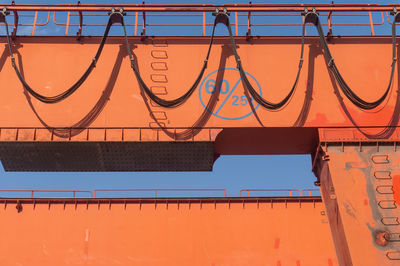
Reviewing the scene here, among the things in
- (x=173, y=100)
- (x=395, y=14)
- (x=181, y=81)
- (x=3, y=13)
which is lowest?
(x=173, y=100)

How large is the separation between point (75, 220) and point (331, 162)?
276 inches

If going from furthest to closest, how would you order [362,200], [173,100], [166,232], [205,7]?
[166,232]
[205,7]
[173,100]
[362,200]

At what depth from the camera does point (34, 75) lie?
9680mm

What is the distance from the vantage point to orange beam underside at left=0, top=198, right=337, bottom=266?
39.5ft

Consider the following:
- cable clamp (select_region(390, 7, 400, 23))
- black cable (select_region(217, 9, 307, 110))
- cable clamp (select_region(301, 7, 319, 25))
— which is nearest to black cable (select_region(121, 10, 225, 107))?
black cable (select_region(217, 9, 307, 110))

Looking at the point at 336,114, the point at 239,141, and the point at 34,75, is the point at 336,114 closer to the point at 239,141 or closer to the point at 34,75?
the point at 239,141

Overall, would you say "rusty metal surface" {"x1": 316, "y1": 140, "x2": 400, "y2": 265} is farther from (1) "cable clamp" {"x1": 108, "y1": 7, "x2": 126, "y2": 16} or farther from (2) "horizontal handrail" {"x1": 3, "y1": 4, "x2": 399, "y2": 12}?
(1) "cable clamp" {"x1": 108, "y1": 7, "x2": 126, "y2": 16}

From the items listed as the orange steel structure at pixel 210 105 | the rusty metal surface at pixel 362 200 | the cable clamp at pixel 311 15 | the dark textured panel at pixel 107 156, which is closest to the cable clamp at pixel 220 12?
the orange steel structure at pixel 210 105

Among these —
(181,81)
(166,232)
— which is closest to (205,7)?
(181,81)

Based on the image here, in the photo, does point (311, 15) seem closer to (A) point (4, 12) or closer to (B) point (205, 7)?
(B) point (205, 7)

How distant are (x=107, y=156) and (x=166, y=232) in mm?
3659

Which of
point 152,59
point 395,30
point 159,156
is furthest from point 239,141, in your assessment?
point 395,30

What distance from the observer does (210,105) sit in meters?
9.44

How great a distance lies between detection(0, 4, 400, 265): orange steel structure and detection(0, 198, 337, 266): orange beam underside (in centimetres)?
290
